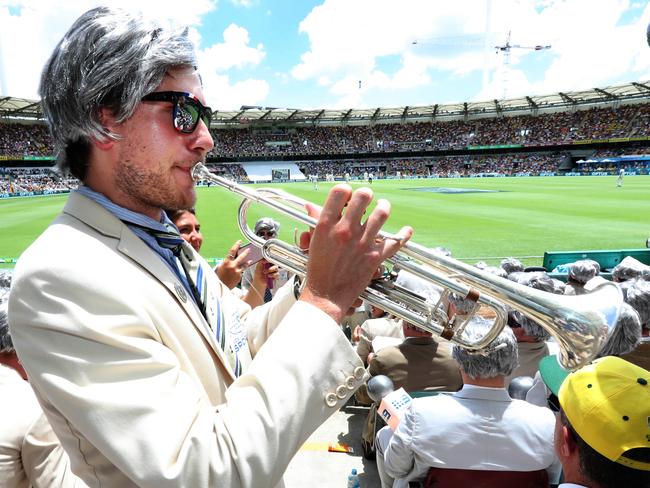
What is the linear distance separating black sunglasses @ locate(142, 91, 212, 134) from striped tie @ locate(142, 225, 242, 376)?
0.43 metres

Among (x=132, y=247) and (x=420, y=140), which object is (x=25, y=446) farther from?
(x=420, y=140)

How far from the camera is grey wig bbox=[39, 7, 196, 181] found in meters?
1.30

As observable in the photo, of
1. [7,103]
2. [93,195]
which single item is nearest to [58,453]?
[93,195]

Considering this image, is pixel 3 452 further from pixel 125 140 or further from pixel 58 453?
pixel 125 140

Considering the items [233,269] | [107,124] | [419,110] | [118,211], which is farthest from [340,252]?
[419,110]

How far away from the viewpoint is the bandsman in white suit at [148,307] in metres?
0.97

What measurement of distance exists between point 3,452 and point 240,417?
1654 millimetres

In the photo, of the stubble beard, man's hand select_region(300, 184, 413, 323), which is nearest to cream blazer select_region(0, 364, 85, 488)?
the stubble beard

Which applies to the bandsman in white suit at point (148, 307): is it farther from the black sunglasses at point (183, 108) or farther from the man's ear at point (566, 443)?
the man's ear at point (566, 443)

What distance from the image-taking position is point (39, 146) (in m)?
51.3

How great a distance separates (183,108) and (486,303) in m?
1.57

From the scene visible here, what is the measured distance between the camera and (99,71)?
130cm

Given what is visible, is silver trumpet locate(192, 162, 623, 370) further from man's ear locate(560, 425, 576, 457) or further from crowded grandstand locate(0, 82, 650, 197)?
crowded grandstand locate(0, 82, 650, 197)

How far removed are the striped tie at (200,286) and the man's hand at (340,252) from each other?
54cm
